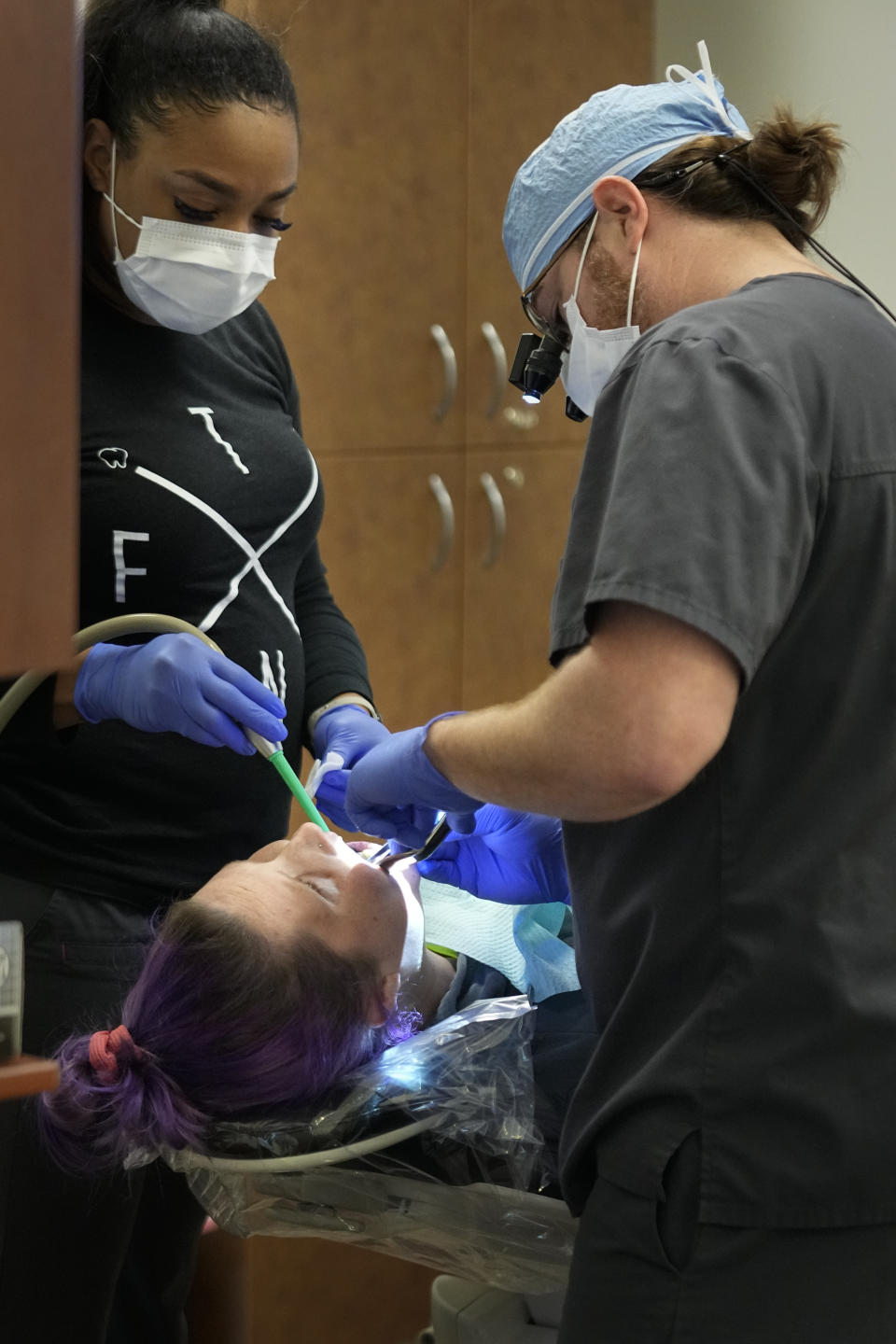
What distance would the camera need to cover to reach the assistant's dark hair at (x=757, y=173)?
4.08 ft

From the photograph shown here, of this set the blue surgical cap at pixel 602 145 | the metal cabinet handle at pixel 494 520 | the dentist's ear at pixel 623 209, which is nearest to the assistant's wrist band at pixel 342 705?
the blue surgical cap at pixel 602 145

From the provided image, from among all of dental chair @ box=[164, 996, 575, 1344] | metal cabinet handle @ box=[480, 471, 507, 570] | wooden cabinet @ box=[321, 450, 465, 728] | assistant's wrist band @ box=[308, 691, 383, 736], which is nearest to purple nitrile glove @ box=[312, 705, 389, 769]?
assistant's wrist band @ box=[308, 691, 383, 736]

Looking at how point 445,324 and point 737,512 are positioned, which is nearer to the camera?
point 737,512

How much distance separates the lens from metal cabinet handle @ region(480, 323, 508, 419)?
2.81 m

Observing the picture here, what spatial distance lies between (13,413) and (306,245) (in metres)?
1.94

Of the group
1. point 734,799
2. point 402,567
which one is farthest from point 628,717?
point 402,567

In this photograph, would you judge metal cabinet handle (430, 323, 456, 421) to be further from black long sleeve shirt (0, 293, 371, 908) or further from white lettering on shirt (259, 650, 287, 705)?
white lettering on shirt (259, 650, 287, 705)

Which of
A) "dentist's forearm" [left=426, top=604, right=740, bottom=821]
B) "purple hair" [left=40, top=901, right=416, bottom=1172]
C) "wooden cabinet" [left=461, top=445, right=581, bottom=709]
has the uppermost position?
"dentist's forearm" [left=426, top=604, right=740, bottom=821]

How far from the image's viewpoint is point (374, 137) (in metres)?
2.56

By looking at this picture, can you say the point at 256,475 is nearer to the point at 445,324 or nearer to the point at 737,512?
the point at 737,512

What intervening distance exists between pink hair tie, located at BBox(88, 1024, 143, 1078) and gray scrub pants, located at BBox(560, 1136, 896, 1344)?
543 millimetres

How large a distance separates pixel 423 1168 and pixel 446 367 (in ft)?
5.88

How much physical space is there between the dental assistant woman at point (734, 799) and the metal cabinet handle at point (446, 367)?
1.69 m

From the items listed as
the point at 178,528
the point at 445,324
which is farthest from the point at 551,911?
the point at 445,324
